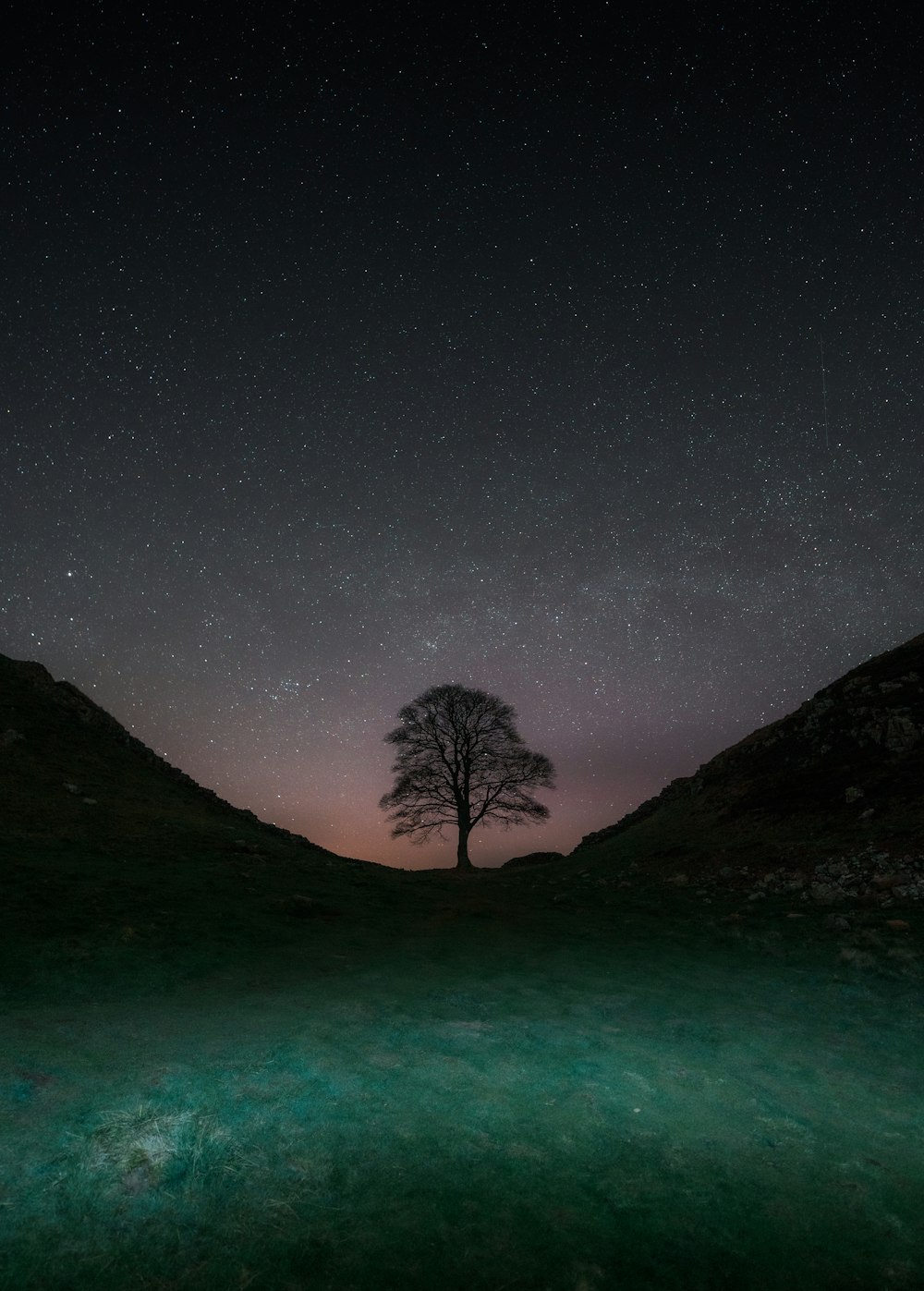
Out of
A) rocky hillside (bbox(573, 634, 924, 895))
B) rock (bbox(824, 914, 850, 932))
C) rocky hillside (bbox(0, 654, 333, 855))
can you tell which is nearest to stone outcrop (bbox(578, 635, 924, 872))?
rocky hillside (bbox(573, 634, 924, 895))

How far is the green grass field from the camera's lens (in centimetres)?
276

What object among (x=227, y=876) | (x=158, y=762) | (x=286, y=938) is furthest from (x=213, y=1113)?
(x=158, y=762)

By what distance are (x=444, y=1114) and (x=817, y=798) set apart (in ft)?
57.8

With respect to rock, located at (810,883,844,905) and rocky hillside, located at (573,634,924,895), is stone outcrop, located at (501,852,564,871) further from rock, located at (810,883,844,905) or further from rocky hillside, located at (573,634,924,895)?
rock, located at (810,883,844,905)

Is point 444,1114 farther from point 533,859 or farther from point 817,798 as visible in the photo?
point 533,859

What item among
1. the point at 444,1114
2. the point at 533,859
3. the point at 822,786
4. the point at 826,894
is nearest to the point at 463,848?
the point at 533,859

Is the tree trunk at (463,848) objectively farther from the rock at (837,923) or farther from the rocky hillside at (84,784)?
the rock at (837,923)

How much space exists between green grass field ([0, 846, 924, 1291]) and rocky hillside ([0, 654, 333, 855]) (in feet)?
19.1

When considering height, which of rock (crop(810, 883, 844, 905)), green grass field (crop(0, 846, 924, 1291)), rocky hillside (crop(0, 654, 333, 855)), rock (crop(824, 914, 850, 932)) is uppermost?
rocky hillside (crop(0, 654, 333, 855))

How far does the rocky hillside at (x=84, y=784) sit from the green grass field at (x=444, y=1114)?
5.81 meters

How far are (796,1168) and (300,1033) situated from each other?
12.3 feet

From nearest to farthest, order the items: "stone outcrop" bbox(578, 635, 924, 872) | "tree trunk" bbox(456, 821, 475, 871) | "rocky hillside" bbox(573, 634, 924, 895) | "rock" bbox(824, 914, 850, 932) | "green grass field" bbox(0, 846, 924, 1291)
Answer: "green grass field" bbox(0, 846, 924, 1291) < "rock" bbox(824, 914, 850, 932) < "rocky hillside" bbox(573, 634, 924, 895) < "stone outcrop" bbox(578, 635, 924, 872) < "tree trunk" bbox(456, 821, 475, 871)

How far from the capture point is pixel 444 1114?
404 cm

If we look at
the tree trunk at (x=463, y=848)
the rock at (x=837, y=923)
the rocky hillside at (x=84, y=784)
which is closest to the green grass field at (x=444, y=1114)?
the rock at (x=837, y=923)
